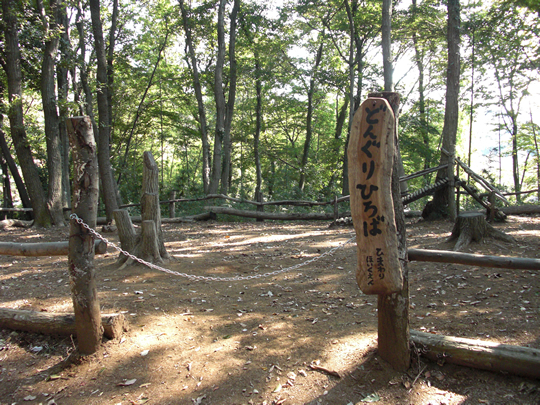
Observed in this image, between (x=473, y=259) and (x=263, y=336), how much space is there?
7.23 feet

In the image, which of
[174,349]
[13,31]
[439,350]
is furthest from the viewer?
[13,31]

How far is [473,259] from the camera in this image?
133 inches

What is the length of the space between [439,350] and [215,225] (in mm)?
9487

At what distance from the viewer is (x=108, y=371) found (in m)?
3.28

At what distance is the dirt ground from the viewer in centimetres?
295

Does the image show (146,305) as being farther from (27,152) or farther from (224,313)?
(27,152)

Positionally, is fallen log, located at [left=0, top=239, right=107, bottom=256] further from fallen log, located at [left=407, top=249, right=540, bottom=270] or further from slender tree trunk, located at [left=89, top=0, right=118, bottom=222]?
slender tree trunk, located at [left=89, top=0, right=118, bottom=222]

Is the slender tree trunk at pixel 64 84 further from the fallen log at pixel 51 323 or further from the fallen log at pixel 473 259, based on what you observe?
the fallen log at pixel 473 259

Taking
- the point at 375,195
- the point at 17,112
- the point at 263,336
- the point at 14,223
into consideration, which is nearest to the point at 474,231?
the point at 263,336

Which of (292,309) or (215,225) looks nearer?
(292,309)

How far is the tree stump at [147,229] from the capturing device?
6.04 metres

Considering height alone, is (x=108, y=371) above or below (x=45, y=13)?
below

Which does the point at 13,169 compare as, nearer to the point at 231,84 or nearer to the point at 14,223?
the point at 14,223

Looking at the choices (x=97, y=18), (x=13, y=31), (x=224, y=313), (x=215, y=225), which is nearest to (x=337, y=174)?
(x=215, y=225)
